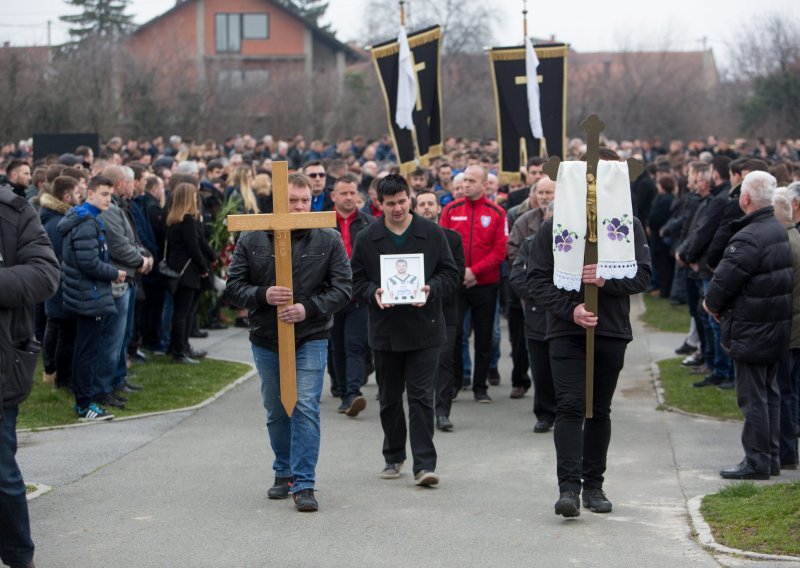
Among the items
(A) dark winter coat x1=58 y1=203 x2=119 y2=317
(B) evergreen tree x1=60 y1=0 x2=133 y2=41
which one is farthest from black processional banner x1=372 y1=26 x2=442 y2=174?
(B) evergreen tree x1=60 y1=0 x2=133 y2=41

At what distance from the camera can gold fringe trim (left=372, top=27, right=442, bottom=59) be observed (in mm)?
15484

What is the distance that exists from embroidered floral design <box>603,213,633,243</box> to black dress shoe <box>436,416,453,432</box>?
12.4 ft

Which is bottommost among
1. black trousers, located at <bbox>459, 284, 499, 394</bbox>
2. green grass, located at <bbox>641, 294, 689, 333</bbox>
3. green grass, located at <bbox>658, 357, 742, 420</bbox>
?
green grass, located at <bbox>658, 357, 742, 420</bbox>

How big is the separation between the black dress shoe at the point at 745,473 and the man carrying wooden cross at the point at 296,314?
3090 mm

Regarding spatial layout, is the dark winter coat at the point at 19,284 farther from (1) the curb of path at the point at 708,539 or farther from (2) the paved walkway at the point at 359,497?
(1) the curb of path at the point at 708,539

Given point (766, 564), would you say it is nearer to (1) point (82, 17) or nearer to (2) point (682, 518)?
(2) point (682, 518)

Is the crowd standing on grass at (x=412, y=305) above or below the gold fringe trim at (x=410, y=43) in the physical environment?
below

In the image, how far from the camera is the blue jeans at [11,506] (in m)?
6.48

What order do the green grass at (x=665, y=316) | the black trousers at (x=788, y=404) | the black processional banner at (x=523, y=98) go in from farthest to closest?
the green grass at (x=665, y=316), the black processional banner at (x=523, y=98), the black trousers at (x=788, y=404)

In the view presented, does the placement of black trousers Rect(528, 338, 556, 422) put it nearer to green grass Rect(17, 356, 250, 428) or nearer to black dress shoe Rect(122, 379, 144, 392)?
green grass Rect(17, 356, 250, 428)

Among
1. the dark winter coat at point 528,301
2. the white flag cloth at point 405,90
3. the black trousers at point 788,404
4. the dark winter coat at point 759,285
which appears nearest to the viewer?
the dark winter coat at point 759,285

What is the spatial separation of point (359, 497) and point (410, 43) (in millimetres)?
8298

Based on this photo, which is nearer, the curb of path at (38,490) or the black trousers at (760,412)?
the curb of path at (38,490)

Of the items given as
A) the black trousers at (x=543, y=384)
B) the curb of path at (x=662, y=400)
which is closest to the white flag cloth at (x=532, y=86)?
the curb of path at (x=662, y=400)
